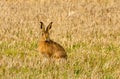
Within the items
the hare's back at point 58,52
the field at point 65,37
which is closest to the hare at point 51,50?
the hare's back at point 58,52

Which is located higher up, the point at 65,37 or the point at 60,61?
the point at 60,61

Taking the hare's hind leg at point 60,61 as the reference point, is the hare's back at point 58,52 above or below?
above

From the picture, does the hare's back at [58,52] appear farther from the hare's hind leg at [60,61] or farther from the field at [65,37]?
the field at [65,37]

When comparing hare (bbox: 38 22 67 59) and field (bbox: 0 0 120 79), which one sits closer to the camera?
field (bbox: 0 0 120 79)

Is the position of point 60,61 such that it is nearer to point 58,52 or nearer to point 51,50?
point 58,52

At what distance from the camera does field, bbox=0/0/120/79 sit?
8406 mm

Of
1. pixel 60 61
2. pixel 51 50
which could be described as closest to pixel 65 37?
pixel 51 50

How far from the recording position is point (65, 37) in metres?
12.2

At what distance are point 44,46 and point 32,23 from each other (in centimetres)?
509

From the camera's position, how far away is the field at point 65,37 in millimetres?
8406

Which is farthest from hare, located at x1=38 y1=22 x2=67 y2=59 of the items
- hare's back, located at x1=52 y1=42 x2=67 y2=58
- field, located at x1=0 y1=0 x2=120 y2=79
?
field, located at x1=0 y1=0 x2=120 y2=79

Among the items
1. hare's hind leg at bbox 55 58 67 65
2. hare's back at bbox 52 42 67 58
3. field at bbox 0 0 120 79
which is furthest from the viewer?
hare's back at bbox 52 42 67 58

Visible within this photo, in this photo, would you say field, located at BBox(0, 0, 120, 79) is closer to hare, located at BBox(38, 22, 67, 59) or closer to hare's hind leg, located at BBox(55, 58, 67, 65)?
hare's hind leg, located at BBox(55, 58, 67, 65)

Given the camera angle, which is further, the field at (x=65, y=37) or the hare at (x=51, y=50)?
the hare at (x=51, y=50)
